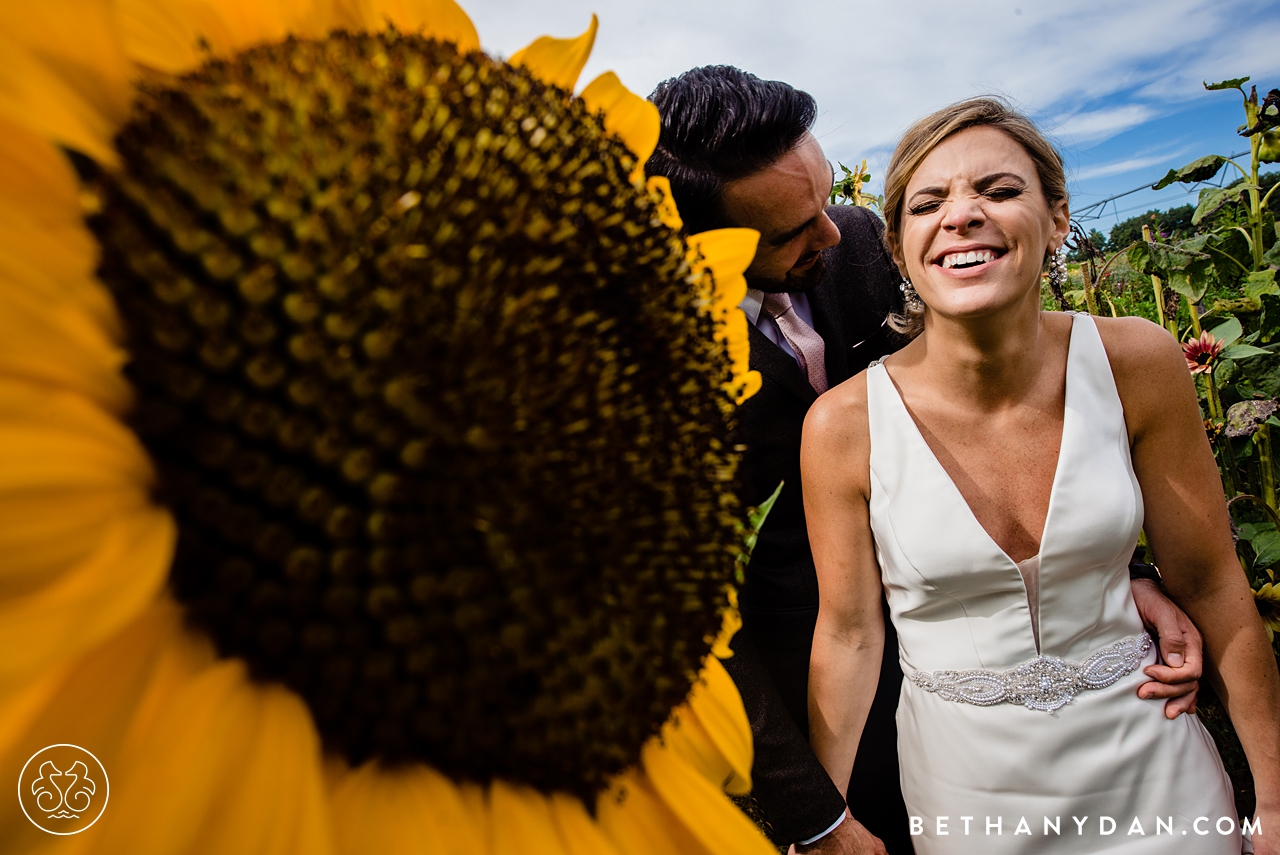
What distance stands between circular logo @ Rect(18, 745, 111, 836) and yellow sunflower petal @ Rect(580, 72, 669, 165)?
0.43 metres

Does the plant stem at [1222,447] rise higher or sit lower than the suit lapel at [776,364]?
higher

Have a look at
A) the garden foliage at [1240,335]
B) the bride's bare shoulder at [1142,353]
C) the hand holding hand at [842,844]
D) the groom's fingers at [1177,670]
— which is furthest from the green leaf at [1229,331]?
the hand holding hand at [842,844]

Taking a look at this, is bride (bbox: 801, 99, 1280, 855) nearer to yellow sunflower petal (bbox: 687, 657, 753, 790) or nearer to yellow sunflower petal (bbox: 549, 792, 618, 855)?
yellow sunflower petal (bbox: 687, 657, 753, 790)

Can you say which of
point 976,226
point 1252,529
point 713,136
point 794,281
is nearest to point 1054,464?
point 976,226

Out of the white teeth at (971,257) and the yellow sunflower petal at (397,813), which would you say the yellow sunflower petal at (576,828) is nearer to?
the yellow sunflower petal at (397,813)

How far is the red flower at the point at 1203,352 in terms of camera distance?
7.86ft

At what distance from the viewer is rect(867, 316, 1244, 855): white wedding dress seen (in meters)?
1.55

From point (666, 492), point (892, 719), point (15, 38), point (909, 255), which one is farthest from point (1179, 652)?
point (15, 38)

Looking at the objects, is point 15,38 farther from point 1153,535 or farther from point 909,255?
point 1153,535

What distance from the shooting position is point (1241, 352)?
236 cm

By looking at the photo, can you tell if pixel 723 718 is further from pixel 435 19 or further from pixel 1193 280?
pixel 1193 280

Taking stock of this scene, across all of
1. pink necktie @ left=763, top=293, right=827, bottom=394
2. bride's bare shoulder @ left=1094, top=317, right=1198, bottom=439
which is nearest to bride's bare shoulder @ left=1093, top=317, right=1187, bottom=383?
bride's bare shoulder @ left=1094, top=317, right=1198, bottom=439

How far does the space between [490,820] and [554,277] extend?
26cm

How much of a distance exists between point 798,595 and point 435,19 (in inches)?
64.2
